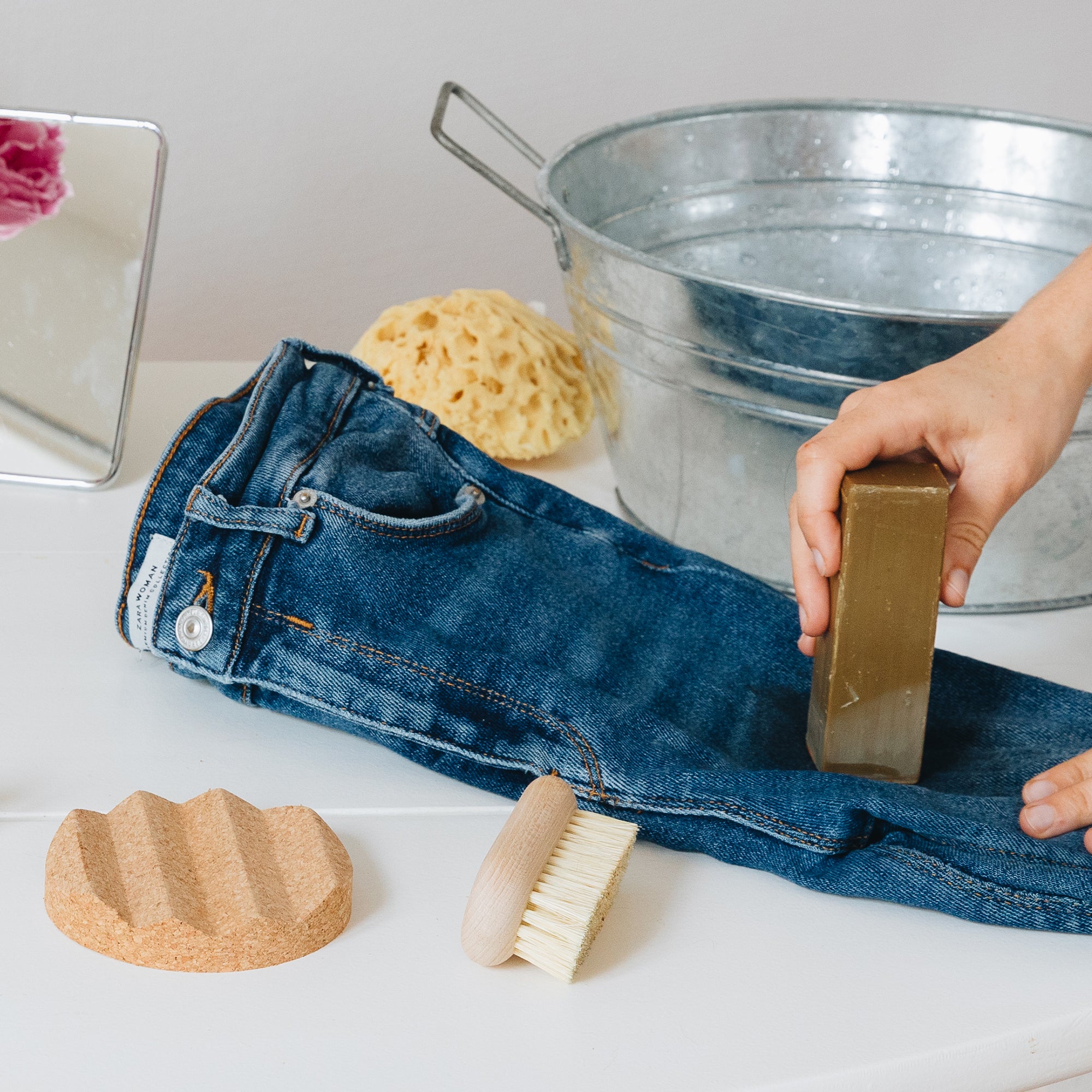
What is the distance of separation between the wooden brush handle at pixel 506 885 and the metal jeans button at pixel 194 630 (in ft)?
0.60

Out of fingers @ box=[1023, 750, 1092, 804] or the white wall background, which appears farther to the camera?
the white wall background

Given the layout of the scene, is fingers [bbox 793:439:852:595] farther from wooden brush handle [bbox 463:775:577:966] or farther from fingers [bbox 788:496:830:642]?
wooden brush handle [bbox 463:775:577:966]

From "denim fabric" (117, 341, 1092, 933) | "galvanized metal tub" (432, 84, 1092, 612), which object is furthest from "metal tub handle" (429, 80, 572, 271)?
"denim fabric" (117, 341, 1092, 933)

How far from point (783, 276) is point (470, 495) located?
0.41 metres

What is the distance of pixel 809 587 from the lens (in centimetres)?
50

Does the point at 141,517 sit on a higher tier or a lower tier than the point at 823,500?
lower

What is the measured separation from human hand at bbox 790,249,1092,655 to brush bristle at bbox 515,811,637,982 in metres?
0.15

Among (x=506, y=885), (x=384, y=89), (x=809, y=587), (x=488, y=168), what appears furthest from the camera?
(x=384, y=89)

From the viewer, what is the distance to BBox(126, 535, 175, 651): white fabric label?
0.53 meters

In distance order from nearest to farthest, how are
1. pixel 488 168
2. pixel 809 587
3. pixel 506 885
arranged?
pixel 506 885 < pixel 809 587 < pixel 488 168

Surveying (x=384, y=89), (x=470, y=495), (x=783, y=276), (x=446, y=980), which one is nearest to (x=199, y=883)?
(x=446, y=980)

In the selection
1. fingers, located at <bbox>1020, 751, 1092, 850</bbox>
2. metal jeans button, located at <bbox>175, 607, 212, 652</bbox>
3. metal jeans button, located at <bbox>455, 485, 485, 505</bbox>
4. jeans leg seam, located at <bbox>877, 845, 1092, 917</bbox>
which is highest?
fingers, located at <bbox>1020, 751, 1092, 850</bbox>

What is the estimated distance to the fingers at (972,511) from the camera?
1.71 feet

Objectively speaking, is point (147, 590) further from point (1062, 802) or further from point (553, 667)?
point (1062, 802)
